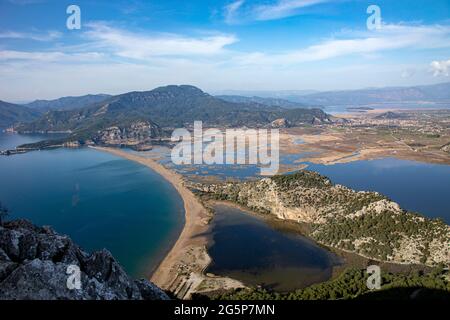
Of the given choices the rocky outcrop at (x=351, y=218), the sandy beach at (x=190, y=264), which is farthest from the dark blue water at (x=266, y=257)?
the rocky outcrop at (x=351, y=218)

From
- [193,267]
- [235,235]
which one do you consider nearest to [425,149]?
[235,235]

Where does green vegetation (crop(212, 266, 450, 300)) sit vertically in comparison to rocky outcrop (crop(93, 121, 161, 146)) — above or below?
below

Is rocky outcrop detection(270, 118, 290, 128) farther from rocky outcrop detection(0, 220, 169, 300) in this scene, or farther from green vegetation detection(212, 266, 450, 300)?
rocky outcrop detection(0, 220, 169, 300)

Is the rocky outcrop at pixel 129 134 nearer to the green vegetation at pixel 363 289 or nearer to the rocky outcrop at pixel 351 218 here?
the rocky outcrop at pixel 351 218

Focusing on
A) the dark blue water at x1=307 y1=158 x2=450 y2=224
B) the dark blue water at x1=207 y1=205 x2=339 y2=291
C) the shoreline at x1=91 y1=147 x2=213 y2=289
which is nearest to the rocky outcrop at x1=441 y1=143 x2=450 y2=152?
the dark blue water at x1=307 y1=158 x2=450 y2=224

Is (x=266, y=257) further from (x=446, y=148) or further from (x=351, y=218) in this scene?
(x=446, y=148)

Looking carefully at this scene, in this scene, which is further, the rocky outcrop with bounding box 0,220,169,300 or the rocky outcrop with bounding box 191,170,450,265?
the rocky outcrop with bounding box 191,170,450,265

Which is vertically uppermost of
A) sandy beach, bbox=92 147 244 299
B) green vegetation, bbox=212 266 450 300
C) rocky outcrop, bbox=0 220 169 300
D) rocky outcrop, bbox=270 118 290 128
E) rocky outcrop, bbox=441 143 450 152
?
rocky outcrop, bbox=270 118 290 128
